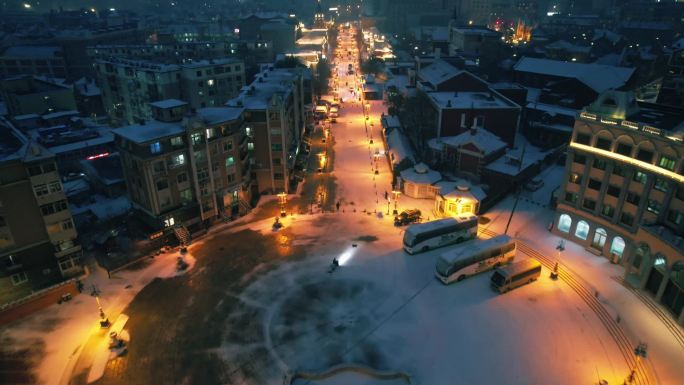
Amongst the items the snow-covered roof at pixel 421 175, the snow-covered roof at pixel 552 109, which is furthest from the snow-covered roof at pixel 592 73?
the snow-covered roof at pixel 421 175

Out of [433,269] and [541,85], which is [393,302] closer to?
[433,269]

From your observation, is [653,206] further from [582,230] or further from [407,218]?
[407,218]

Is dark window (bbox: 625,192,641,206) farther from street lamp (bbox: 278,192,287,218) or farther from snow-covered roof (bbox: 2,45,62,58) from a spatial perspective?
snow-covered roof (bbox: 2,45,62,58)

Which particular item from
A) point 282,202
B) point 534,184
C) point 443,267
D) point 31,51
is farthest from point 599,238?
point 31,51

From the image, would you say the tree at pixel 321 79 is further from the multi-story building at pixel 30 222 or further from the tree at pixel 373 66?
the multi-story building at pixel 30 222

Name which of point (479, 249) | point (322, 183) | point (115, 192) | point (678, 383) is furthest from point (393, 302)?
point (115, 192)
